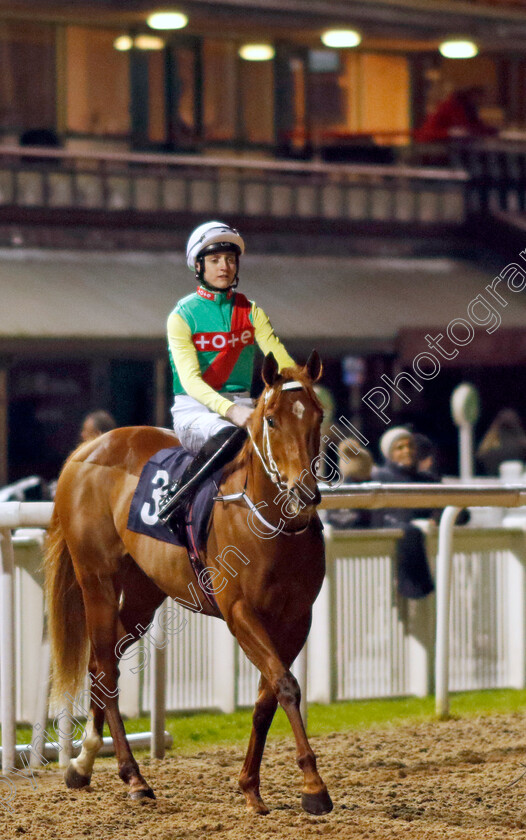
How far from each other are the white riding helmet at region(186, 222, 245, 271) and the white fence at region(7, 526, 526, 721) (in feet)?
6.86

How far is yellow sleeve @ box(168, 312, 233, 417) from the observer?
16.5 feet

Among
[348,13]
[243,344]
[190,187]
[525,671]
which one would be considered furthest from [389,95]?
[243,344]

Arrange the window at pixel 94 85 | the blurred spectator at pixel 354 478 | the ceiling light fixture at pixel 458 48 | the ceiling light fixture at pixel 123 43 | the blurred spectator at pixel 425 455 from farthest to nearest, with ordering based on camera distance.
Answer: the ceiling light fixture at pixel 458 48 → the ceiling light fixture at pixel 123 43 → the window at pixel 94 85 → the blurred spectator at pixel 425 455 → the blurred spectator at pixel 354 478

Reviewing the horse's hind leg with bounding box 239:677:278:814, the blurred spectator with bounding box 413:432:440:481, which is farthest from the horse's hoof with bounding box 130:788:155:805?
the blurred spectator with bounding box 413:432:440:481

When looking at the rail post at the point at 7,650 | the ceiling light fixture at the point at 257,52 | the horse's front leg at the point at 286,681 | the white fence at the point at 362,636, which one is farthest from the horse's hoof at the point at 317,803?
the ceiling light fixture at the point at 257,52

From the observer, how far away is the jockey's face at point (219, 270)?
17.4 feet

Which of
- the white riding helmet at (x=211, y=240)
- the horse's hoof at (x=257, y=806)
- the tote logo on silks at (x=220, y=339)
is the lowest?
the horse's hoof at (x=257, y=806)

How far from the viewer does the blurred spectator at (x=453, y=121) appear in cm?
1859

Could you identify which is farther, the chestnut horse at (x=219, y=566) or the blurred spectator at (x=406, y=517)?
the blurred spectator at (x=406, y=517)

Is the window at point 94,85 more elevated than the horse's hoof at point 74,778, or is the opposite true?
the window at point 94,85

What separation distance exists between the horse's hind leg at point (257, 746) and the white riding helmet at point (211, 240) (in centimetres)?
168

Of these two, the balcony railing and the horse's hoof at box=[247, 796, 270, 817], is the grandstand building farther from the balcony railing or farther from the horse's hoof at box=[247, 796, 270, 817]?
the horse's hoof at box=[247, 796, 270, 817]

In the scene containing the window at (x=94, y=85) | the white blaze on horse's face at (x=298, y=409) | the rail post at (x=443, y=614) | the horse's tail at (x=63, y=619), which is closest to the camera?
the white blaze on horse's face at (x=298, y=409)

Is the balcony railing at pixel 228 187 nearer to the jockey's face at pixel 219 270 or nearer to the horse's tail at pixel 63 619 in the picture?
the horse's tail at pixel 63 619
